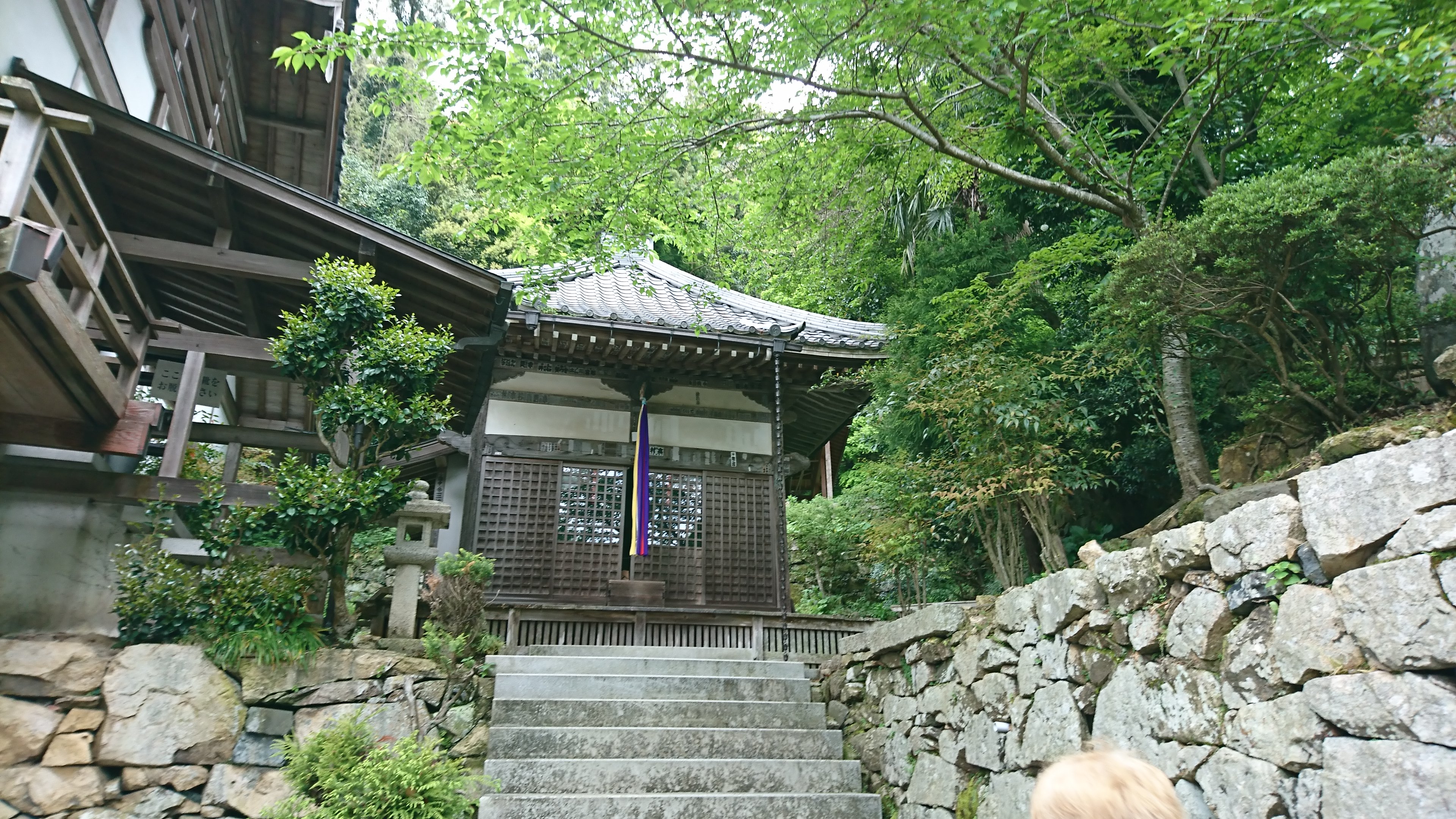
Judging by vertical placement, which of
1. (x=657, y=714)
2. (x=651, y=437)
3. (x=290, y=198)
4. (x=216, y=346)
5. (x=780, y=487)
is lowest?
(x=657, y=714)

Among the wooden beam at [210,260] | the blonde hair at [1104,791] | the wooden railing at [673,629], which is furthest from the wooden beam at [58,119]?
the blonde hair at [1104,791]

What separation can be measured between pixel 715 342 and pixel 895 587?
586 cm

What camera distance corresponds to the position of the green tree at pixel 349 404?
5.90m

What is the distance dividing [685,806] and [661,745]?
28.7 inches

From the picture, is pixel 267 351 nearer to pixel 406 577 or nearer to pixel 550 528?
pixel 406 577

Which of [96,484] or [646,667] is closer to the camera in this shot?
[96,484]

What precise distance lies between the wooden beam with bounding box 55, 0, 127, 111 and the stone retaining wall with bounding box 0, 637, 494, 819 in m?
4.03

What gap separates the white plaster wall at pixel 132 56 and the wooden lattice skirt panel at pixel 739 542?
694 centimetres

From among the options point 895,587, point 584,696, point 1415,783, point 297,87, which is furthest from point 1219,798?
point 297,87

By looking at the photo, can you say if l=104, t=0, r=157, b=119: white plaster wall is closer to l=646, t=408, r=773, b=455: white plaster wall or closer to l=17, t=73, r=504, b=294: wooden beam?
l=17, t=73, r=504, b=294: wooden beam

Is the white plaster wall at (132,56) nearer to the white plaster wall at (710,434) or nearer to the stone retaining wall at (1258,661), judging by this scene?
the white plaster wall at (710,434)

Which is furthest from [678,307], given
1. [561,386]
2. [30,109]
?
[30,109]

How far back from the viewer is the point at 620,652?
8242 mm

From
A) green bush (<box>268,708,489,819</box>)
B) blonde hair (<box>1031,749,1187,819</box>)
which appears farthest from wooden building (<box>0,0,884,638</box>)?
blonde hair (<box>1031,749,1187,819</box>)
